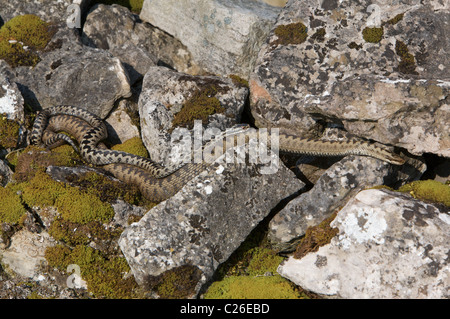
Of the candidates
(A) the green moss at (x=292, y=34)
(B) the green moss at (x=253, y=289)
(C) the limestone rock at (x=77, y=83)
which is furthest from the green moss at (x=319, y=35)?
(B) the green moss at (x=253, y=289)

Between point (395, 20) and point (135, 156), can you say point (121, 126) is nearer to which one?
point (135, 156)

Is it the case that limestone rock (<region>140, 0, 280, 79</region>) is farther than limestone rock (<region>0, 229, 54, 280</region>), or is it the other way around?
limestone rock (<region>140, 0, 280, 79</region>)

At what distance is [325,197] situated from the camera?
26.1 ft

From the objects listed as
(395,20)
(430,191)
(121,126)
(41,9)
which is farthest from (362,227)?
(41,9)

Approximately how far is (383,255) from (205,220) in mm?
2764

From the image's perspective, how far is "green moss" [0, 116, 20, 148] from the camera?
9305 mm

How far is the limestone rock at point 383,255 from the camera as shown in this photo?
6.36m

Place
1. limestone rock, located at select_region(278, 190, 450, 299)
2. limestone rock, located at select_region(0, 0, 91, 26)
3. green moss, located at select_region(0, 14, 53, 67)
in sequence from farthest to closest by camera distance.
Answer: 1. limestone rock, located at select_region(0, 0, 91, 26)
2. green moss, located at select_region(0, 14, 53, 67)
3. limestone rock, located at select_region(278, 190, 450, 299)

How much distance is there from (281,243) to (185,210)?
1816mm

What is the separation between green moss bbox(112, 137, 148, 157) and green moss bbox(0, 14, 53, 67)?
3084 millimetres

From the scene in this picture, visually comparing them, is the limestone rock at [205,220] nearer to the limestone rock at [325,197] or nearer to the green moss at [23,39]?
the limestone rock at [325,197]

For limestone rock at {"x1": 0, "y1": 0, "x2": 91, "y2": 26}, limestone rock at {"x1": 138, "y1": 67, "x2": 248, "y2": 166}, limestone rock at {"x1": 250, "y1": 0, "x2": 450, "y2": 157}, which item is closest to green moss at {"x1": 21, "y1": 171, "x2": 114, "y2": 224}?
limestone rock at {"x1": 138, "y1": 67, "x2": 248, "y2": 166}

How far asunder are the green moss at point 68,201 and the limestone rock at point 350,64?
155 inches

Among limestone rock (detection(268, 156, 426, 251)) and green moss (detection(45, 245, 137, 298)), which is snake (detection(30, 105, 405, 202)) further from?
green moss (detection(45, 245, 137, 298))
